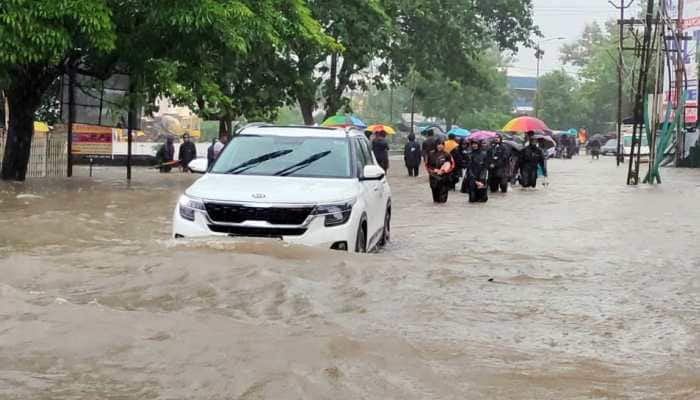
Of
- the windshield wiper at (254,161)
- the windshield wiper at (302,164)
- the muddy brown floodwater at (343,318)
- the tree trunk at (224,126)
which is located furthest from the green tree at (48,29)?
the tree trunk at (224,126)

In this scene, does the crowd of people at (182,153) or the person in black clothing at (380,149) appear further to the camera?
the person in black clothing at (380,149)

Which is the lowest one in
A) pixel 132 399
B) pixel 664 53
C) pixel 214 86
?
pixel 132 399

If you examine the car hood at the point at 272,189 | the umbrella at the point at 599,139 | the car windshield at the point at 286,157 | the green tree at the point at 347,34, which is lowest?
the car hood at the point at 272,189

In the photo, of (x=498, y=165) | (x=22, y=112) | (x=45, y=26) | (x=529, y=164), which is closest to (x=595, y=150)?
(x=529, y=164)

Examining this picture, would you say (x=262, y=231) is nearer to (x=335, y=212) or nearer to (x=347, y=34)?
(x=335, y=212)

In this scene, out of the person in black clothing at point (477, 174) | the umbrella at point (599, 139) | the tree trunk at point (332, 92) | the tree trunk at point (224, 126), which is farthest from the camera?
the umbrella at point (599, 139)

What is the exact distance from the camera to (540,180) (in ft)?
99.1

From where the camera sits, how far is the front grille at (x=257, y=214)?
9422 millimetres

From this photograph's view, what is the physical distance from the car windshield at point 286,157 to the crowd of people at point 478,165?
8604 mm

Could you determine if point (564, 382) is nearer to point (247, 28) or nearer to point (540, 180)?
point (247, 28)

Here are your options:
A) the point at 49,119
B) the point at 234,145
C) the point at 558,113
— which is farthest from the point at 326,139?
the point at 558,113

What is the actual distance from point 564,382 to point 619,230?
9976 mm

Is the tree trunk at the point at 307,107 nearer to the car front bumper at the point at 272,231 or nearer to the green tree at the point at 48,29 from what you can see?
the green tree at the point at 48,29

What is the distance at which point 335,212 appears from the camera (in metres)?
9.64
